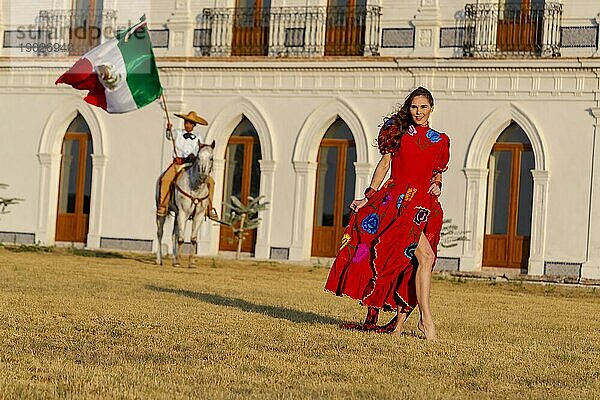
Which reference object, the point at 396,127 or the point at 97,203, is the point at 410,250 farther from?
the point at 97,203

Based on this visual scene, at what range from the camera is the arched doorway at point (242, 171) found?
3080 centimetres

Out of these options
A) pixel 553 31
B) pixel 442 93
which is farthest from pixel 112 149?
pixel 553 31

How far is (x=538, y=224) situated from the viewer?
2786 cm

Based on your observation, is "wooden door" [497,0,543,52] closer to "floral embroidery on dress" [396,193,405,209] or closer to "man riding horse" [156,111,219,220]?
"man riding horse" [156,111,219,220]

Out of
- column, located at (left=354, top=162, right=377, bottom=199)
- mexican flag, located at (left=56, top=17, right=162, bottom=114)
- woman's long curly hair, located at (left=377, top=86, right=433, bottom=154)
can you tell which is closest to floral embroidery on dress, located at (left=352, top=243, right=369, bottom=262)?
woman's long curly hair, located at (left=377, top=86, right=433, bottom=154)

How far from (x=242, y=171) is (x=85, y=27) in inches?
208

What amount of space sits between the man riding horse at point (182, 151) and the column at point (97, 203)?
7.62 meters

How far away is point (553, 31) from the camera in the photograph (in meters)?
27.9

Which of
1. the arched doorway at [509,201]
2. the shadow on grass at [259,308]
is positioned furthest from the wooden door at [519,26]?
the shadow on grass at [259,308]

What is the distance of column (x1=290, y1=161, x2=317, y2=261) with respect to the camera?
29.8m

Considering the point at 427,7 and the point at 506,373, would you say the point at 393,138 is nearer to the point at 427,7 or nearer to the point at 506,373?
the point at 506,373

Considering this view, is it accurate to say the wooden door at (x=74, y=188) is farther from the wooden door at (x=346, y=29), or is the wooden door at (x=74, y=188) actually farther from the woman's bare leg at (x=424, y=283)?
the woman's bare leg at (x=424, y=283)

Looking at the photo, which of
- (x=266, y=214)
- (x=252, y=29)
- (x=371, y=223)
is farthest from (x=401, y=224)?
(x=252, y=29)

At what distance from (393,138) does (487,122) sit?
17.6m
